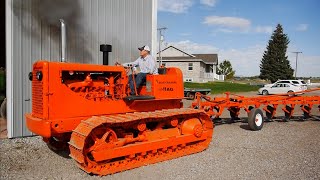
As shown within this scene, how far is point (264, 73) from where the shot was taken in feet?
191

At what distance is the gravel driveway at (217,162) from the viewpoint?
20.1 ft

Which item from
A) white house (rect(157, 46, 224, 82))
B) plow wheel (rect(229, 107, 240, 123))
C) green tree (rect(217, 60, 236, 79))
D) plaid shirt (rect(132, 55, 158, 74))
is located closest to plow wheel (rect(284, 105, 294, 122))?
plow wheel (rect(229, 107, 240, 123))

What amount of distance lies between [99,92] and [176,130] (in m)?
2.00

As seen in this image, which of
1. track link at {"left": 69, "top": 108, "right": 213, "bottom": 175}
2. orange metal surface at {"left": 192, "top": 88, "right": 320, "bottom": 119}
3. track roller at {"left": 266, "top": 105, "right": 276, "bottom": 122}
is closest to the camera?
track link at {"left": 69, "top": 108, "right": 213, "bottom": 175}

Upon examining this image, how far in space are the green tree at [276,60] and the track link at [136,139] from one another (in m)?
51.7

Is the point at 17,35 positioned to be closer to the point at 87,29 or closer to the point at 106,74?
the point at 87,29

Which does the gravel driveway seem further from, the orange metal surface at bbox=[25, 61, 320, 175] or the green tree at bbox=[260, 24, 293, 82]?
the green tree at bbox=[260, 24, 293, 82]

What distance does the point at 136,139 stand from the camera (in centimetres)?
683

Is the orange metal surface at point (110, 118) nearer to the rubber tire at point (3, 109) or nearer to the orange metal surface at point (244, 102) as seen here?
the orange metal surface at point (244, 102)

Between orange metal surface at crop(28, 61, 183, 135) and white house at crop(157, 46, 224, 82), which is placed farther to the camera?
white house at crop(157, 46, 224, 82)

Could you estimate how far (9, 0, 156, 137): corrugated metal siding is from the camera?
8.80 meters

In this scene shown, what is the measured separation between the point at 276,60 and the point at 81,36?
5247 cm

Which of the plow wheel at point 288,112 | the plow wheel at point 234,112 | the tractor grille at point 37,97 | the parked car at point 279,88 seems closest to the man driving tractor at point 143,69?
the tractor grille at point 37,97

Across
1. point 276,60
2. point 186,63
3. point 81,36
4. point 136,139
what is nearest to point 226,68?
point 276,60
